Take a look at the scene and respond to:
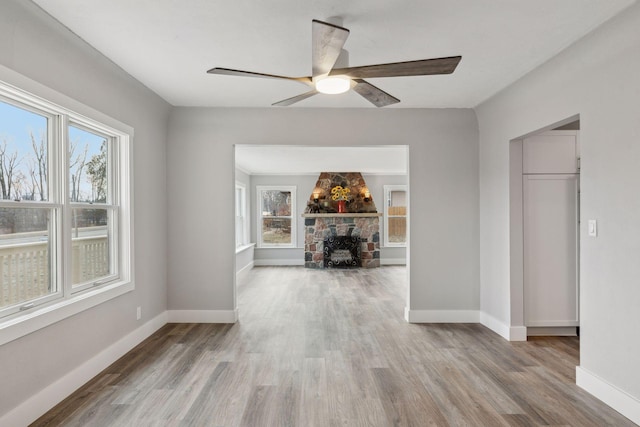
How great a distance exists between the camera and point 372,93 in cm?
270

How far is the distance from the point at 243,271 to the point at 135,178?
4.84 metres

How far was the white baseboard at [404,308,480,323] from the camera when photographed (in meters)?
4.46

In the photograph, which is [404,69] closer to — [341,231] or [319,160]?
[319,160]

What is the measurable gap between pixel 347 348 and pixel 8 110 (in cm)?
320

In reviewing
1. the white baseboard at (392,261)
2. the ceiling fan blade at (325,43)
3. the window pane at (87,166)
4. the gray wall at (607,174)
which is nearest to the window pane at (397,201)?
the white baseboard at (392,261)

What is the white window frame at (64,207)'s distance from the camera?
227cm

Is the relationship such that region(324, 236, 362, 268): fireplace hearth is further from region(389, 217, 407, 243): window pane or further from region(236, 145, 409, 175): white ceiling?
region(236, 145, 409, 175): white ceiling

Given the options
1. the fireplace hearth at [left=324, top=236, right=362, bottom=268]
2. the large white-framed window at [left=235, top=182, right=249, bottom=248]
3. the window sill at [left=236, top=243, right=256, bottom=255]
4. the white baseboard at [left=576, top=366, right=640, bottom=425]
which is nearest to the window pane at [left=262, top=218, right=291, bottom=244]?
the window sill at [left=236, top=243, right=256, bottom=255]

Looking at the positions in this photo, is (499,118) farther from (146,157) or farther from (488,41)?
(146,157)

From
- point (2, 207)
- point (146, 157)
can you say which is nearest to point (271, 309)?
point (146, 157)

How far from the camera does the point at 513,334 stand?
3805 millimetres

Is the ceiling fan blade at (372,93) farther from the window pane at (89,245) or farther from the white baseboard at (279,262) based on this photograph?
the white baseboard at (279,262)

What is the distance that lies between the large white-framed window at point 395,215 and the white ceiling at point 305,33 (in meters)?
6.23

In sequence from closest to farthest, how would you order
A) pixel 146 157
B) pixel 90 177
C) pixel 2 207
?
1. pixel 2 207
2. pixel 90 177
3. pixel 146 157
